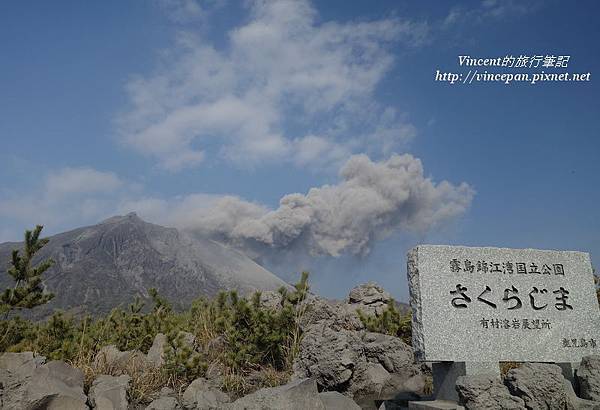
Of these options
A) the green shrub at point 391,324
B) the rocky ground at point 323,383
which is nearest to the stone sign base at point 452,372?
the rocky ground at point 323,383

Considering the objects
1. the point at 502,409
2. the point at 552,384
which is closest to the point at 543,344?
the point at 552,384

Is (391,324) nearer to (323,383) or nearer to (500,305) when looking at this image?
(323,383)

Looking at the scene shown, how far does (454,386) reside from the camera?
575 cm

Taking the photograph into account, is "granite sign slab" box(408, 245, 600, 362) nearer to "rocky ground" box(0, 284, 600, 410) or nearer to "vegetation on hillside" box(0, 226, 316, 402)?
"rocky ground" box(0, 284, 600, 410)

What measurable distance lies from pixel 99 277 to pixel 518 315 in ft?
341

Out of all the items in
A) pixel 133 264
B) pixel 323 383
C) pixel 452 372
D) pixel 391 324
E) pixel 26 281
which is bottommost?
pixel 323 383

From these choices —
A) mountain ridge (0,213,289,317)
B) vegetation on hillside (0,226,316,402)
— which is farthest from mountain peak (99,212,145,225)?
vegetation on hillside (0,226,316,402)

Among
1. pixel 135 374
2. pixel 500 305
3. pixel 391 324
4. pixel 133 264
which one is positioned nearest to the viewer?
pixel 500 305

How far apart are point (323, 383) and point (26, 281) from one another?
556 cm

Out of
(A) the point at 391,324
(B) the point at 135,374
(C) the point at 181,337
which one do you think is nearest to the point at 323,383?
(C) the point at 181,337

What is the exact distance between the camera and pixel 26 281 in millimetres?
8594

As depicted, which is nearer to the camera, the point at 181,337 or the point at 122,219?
the point at 181,337

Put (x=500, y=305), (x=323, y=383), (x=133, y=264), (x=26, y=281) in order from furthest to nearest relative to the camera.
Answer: (x=133, y=264), (x=26, y=281), (x=323, y=383), (x=500, y=305)

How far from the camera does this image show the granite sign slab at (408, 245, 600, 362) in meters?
5.82
